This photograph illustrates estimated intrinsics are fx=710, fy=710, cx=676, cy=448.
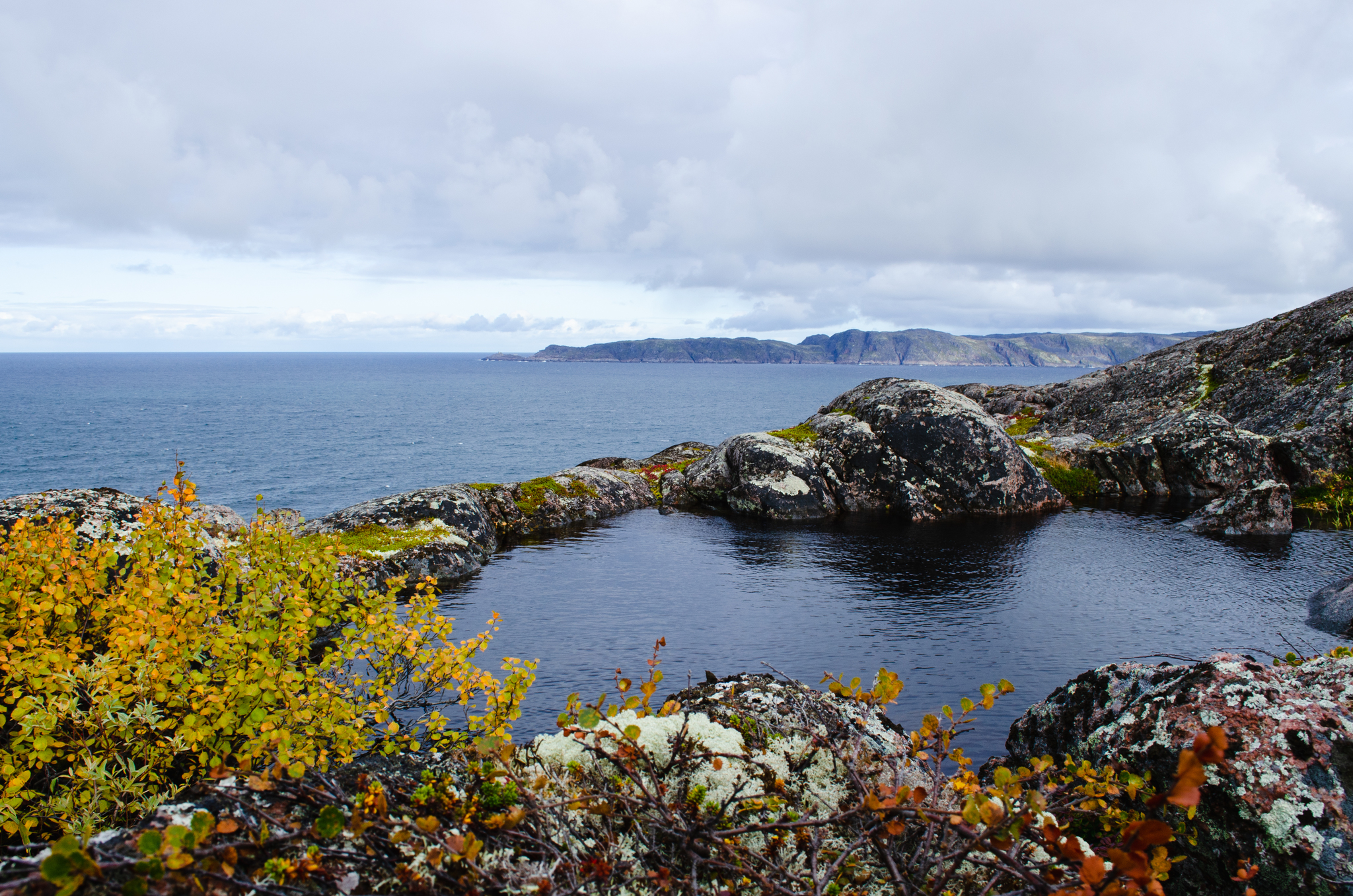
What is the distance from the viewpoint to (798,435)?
4712 cm

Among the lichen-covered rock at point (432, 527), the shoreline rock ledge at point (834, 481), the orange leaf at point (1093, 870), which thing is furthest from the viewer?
the shoreline rock ledge at point (834, 481)

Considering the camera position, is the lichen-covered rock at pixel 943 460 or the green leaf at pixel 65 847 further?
the lichen-covered rock at pixel 943 460

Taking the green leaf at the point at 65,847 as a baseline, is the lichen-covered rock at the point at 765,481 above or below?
below

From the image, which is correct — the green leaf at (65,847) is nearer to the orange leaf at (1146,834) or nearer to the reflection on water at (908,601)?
the orange leaf at (1146,834)

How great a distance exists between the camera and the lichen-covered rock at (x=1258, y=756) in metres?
8.31

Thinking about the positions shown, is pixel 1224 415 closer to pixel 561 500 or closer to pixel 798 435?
pixel 798 435

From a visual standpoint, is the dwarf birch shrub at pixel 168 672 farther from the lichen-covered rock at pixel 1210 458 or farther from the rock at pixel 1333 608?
the lichen-covered rock at pixel 1210 458

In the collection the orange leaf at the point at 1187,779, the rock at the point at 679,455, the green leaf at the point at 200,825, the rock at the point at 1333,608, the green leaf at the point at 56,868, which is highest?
the orange leaf at the point at 1187,779

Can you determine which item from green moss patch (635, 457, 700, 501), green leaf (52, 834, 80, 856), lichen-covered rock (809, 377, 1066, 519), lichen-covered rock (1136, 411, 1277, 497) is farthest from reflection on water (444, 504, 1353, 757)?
green leaf (52, 834, 80, 856)

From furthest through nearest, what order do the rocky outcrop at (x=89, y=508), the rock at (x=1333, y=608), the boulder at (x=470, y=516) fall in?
the boulder at (x=470, y=516), the rock at (x=1333, y=608), the rocky outcrop at (x=89, y=508)

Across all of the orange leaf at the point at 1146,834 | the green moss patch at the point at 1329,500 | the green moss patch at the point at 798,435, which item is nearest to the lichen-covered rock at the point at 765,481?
the green moss patch at the point at 798,435

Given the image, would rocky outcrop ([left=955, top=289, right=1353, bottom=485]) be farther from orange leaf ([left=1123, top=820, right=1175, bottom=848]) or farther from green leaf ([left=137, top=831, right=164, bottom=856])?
green leaf ([left=137, top=831, right=164, bottom=856])

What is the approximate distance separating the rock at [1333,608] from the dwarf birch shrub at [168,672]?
79.8 ft

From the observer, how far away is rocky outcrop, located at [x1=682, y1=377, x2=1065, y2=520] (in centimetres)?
4078
